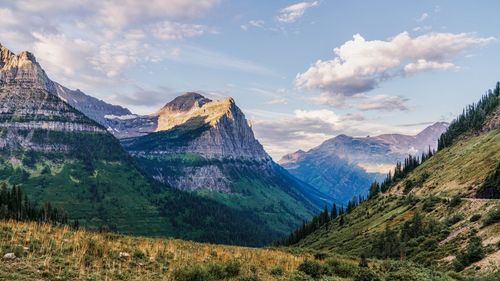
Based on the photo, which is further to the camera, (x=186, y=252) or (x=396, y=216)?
(x=396, y=216)

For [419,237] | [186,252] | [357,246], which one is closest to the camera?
[186,252]

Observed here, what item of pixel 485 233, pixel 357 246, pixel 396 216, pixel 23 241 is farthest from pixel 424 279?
pixel 396 216

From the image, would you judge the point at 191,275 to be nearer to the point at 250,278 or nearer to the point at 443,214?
the point at 250,278

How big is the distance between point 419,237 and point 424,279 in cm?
6050

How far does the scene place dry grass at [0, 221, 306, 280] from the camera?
19.0 metres

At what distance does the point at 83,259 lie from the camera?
21641mm

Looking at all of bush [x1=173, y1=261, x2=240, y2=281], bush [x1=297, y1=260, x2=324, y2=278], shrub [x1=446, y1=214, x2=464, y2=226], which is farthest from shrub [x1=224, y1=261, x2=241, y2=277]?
shrub [x1=446, y1=214, x2=464, y2=226]

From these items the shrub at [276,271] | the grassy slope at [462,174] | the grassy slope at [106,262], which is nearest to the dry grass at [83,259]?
the grassy slope at [106,262]

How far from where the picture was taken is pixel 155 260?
25172mm

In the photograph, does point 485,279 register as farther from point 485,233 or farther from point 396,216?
point 396,216

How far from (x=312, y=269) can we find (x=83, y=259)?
623 inches

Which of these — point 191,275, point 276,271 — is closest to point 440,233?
point 276,271

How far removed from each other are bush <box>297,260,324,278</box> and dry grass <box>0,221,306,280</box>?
0.73 metres

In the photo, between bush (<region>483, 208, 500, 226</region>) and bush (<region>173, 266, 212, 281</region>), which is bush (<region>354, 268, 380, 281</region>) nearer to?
bush (<region>173, 266, 212, 281</region>)
